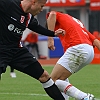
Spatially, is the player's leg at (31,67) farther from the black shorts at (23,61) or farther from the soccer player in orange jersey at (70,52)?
the soccer player in orange jersey at (70,52)

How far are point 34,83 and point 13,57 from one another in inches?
243

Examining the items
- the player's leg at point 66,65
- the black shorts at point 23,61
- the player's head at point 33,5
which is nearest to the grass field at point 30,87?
the player's leg at point 66,65

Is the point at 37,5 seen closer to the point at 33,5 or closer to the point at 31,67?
the point at 33,5

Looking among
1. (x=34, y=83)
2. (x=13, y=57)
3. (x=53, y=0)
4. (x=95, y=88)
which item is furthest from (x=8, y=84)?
(x=53, y=0)

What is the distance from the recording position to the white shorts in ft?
30.2

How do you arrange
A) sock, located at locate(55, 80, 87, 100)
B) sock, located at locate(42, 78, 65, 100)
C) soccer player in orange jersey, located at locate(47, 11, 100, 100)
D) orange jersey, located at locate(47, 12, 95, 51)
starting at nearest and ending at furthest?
sock, located at locate(42, 78, 65, 100) < sock, located at locate(55, 80, 87, 100) < soccer player in orange jersey, located at locate(47, 11, 100, 100) < orange jersey, located at locate(47, 12, 95, 51)

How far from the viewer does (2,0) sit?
8289 millimetres

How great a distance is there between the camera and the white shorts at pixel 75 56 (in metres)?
9.20

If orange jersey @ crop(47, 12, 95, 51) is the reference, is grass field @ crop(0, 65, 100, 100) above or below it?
below

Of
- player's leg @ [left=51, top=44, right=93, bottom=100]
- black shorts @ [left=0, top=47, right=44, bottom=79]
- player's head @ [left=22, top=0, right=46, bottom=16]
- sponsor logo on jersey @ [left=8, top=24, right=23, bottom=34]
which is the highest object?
player's head @ [left=22, top=0, right=46, bottom=16]

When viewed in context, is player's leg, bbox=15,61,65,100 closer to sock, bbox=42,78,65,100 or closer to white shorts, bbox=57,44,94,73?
sock, bbox=42,78,65,100

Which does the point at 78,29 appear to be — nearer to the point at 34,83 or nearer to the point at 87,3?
the point at 34,83

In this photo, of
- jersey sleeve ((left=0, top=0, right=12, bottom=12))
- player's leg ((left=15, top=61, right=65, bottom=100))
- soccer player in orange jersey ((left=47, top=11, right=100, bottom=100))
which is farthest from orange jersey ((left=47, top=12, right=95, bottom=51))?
jersey sleeve ((left=0, top=0, right=12, bottom=12))

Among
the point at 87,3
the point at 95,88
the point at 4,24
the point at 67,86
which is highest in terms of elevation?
the point at 4,24
